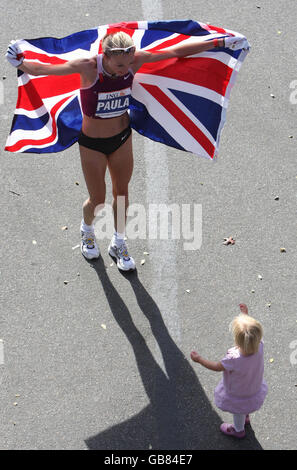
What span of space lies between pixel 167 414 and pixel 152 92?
276 cm

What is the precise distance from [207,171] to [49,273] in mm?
2142

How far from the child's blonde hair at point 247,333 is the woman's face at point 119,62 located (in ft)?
6.94

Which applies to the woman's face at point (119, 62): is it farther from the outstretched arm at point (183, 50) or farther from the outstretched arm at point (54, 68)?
the outstretched arm at point (183, 50)

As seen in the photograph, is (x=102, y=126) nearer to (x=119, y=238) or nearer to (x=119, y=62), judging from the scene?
(x=119, y=62)

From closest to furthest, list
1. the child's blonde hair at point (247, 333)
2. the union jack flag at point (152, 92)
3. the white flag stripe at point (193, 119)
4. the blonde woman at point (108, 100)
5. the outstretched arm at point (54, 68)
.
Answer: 1. the child's blonde hair at point (247, 333)
2. the blonde woman at point (108, 100)
3. the outstretched arm at point (54, 68)
4. the union jack flag at point (152, 92)
5. the white flag stripe at point (193, 119)

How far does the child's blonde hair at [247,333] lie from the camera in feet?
17.1

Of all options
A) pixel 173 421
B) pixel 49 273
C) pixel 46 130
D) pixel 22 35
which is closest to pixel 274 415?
pixel 173 421

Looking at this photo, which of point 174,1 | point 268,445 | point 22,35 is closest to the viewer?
point 268,445

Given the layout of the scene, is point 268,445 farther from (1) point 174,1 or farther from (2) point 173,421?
(1) point 174,1

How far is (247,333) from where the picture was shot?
5.20m

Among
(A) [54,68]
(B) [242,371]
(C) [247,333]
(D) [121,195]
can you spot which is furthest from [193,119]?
(B) [242,371]

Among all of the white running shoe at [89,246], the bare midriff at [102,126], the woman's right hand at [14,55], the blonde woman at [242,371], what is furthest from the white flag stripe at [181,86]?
the blonde woman at [242,371]

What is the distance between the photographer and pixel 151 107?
21.3 feet

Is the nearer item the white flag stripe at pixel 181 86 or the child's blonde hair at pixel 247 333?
the child's blonde hair at pixel 247 333
